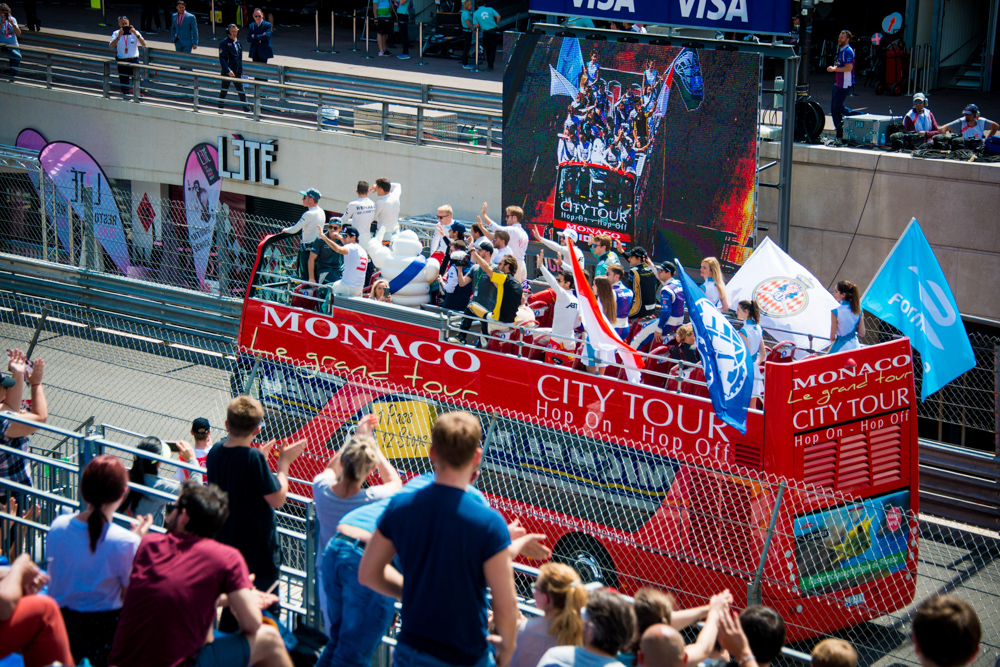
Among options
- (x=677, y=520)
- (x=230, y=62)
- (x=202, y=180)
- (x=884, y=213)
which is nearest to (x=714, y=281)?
(x=677, y=520)

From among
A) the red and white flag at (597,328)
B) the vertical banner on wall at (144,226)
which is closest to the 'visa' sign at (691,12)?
the red and white flag at (597,328)

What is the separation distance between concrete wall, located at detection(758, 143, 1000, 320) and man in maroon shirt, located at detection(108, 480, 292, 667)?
10.5 m

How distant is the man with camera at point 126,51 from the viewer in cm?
2084

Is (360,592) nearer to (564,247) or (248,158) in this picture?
(564,247)

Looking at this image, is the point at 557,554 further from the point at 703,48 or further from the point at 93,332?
the point at 93,332

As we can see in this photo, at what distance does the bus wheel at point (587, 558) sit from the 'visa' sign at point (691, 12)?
22.3ft

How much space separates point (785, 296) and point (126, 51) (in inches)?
633

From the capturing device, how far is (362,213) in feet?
41.5

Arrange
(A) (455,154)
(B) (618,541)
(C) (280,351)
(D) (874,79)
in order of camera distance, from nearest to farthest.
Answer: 1. (B) (618,541)
2. (C) (280,351)
3. (A) (455,154)
4. (D) (874,79)

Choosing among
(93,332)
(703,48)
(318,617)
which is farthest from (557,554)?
(93,332)

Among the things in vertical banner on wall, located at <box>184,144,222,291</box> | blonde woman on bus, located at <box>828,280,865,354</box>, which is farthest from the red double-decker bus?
vertical banner on wall, located at <box>184,144,222,291</box>

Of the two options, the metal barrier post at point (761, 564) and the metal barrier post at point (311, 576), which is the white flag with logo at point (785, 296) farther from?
the metal barrier post at point (311, 576)

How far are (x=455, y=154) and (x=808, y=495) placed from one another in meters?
10.9

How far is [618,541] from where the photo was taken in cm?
804
